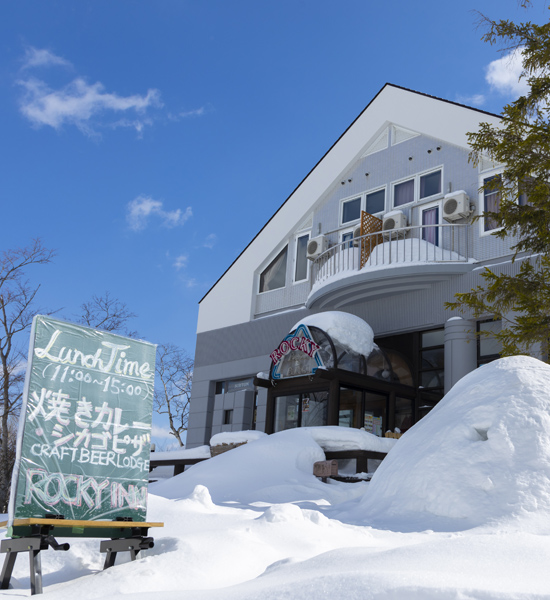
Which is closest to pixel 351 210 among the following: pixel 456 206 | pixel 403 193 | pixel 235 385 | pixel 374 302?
pixel 403 193

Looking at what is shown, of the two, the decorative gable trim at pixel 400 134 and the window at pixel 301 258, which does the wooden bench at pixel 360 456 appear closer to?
the window at pixel 301 258

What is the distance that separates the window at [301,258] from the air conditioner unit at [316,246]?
2.39 ft

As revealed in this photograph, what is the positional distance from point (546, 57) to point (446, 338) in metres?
7.48

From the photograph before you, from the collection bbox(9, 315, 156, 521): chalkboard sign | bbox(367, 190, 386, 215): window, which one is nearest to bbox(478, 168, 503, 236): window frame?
bbox(367, 190, 386, 215): window

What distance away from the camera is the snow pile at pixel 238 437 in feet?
52.1

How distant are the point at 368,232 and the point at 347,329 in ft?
12.3

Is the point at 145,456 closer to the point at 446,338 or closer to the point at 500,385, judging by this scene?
the point at 500,385

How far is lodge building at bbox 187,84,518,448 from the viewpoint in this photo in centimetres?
1725

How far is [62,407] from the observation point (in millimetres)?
5605

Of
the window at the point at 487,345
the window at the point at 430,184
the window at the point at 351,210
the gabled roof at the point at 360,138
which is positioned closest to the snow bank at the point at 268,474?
the window at the point at 487,345

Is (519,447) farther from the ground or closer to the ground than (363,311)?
closer to the ground

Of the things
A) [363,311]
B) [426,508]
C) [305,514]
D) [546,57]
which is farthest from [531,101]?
[305,514]

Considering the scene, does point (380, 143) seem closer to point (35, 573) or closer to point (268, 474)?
point (268, 474)

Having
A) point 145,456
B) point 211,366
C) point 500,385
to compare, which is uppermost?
point 211,366
